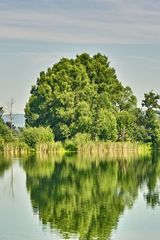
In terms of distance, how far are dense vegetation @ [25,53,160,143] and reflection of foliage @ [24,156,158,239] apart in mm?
18452

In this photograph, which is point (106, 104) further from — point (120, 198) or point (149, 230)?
point (149, 230)

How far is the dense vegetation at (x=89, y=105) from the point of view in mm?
75938

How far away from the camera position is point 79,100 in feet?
257

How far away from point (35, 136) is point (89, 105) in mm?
8549

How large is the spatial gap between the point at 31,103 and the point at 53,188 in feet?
142

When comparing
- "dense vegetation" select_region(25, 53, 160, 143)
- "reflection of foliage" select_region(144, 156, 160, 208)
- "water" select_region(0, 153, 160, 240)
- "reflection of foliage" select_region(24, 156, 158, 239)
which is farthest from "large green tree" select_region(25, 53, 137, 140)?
"reflection of foliage" select_region(144, 156, 160, 208)

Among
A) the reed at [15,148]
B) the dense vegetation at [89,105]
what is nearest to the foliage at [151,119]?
the dense vegetation at [89,105]

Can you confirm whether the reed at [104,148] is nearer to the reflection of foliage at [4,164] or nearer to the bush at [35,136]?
the bush at [35,136]

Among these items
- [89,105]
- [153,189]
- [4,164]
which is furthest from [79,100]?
[153,189]

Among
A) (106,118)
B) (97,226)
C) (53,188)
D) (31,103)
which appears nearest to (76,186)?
(53,188)

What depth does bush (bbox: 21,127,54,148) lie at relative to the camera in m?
72.2

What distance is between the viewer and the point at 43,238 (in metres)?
23.2

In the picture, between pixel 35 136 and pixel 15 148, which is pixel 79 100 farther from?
pixel 15 148

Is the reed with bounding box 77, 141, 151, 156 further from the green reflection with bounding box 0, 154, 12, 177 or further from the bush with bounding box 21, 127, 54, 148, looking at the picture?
the green reflection with bounding box 0, 154, 12, 177
